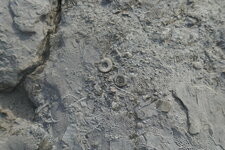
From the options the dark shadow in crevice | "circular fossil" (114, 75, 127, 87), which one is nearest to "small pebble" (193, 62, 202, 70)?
"circular fossil" (114, 75, 127, 87)

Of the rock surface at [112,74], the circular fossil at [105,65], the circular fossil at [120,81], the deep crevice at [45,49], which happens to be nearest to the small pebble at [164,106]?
the rock surface at [112,74]

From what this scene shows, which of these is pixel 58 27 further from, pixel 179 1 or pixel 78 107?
pixel 179 1

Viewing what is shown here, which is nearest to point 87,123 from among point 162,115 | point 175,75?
point 162,115

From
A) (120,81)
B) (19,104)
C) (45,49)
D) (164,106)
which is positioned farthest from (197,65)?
(19,104)

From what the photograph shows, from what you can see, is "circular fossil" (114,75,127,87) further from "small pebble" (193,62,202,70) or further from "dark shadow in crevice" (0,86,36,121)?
"dark shadow in crevice" (0,86,36,121)

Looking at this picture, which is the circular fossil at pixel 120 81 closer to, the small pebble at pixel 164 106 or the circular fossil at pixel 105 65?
the circular fossil at pixel 105 65

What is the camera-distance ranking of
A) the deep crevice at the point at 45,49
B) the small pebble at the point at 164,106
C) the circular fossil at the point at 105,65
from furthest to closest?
1. the deep crevice at the point at 45,49
2. the circular fossil at the point at 105,65
3. the small pebble at the point at 164,106
